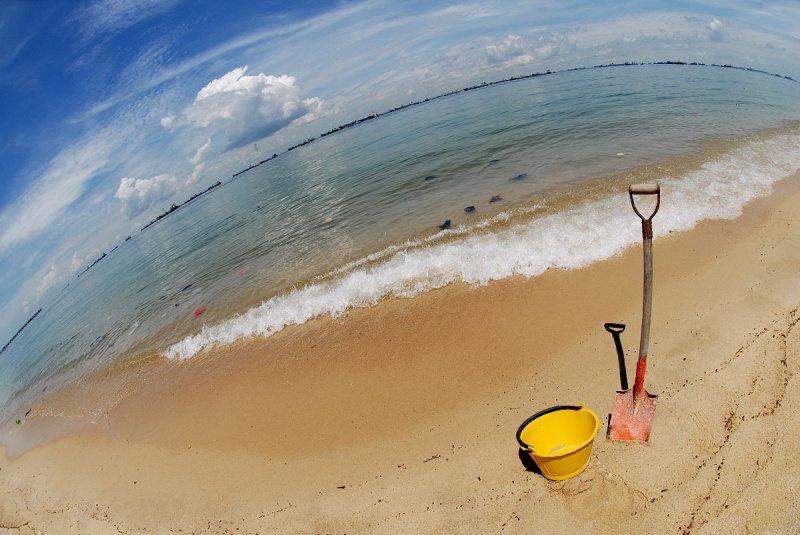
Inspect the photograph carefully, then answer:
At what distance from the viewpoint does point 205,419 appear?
7.93 m

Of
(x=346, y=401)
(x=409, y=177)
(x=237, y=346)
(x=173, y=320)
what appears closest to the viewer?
(x=346, y=401)

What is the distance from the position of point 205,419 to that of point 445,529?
5.93m

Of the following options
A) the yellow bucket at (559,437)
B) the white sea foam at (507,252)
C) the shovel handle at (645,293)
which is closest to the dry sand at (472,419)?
the yellow bucket at (559,437)

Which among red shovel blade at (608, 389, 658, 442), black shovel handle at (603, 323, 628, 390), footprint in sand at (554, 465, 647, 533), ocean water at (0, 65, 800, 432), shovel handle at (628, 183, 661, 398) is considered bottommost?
ocean water at (0, 65, 800, 432)

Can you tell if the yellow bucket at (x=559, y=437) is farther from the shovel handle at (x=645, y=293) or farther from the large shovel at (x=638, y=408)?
the shovel handle at (x=645, y=293)

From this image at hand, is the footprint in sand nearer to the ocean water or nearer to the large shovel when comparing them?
the large shovel

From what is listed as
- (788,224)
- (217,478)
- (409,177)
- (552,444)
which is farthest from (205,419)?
(409,177)

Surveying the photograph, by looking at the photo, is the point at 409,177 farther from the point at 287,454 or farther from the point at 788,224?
the point at 287,454

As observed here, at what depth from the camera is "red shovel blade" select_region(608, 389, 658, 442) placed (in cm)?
486

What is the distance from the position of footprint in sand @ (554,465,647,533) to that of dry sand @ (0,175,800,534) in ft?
0.06

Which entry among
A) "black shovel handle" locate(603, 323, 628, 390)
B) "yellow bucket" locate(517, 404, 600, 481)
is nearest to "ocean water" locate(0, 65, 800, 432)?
"black shovel handle" locate(603, 323, 628, 390)

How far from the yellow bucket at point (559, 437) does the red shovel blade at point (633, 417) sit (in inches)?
22.8

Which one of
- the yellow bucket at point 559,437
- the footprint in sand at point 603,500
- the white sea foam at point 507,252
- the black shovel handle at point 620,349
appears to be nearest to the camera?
the footprint in sand at point 603,500

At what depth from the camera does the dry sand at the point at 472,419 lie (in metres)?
4.46
